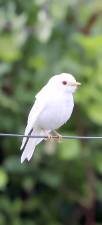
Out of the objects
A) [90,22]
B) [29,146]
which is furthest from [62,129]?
[29,146]

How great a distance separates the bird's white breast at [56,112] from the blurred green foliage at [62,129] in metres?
1.80

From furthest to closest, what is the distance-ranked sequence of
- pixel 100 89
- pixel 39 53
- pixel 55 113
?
pixel 39 53 → pixel 100 89 → pixel 55 113

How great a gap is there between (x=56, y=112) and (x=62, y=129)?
2.09 meters

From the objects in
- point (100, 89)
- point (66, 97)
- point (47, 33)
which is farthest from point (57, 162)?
point (66, 97)

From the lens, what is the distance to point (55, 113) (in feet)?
12.4

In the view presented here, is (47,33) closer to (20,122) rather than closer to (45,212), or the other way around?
(20,122)

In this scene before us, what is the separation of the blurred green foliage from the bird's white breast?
180 cm

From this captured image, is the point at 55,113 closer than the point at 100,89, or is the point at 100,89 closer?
the point at 55,113

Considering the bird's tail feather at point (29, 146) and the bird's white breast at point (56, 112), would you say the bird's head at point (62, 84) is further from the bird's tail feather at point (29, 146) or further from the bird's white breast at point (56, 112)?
the bird's tail feather at point (29, 146)

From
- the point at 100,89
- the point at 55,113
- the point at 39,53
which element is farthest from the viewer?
the point at 39,53

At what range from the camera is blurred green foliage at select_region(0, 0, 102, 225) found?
5.75m

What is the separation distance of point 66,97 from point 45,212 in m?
2.23

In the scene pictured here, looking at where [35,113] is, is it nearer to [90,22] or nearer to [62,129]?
[62,129]

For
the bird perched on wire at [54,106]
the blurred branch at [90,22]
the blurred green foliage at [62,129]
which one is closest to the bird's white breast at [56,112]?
the bird perched on wire at [54,106]
